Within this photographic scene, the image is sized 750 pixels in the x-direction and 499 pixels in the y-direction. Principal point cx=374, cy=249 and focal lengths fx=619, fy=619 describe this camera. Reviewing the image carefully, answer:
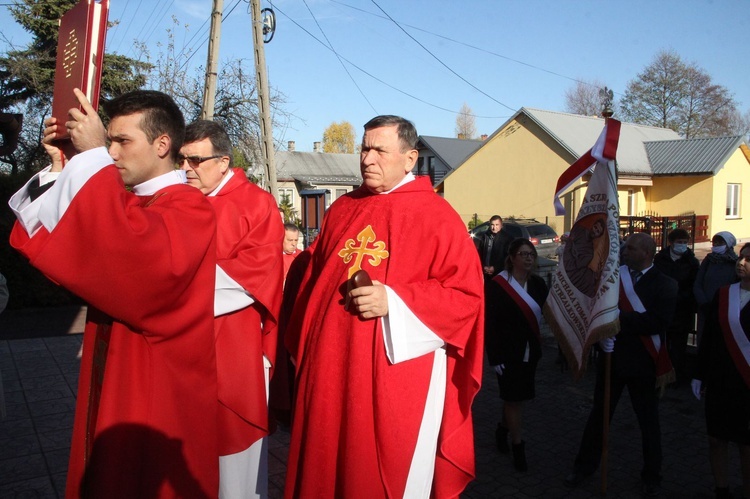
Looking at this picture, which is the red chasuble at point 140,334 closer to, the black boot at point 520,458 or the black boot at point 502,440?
the black boot at point 520,458

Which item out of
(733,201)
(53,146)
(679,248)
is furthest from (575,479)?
(733,201)

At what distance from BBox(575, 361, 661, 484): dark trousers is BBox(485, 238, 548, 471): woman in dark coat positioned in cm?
52

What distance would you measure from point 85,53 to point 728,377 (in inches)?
170

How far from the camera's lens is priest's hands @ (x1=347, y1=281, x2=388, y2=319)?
2.56 m

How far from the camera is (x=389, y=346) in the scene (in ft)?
8.91

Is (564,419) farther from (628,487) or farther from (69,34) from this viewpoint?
(69,34)

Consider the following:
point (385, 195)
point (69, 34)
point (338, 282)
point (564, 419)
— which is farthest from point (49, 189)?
point (564, 419)

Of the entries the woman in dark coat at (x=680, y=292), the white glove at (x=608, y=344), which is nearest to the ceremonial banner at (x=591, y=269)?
the white glove at (x=608, y=344)

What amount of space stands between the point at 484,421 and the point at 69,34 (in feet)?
17.4

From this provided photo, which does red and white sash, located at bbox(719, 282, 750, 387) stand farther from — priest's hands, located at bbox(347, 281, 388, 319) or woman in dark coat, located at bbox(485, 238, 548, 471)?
priest's hands, located at bbox(347, 281, 388, 319)

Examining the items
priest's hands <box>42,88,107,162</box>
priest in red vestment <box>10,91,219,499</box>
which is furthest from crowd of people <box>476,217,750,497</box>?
priest's hands <box>42,88,107,162</box>

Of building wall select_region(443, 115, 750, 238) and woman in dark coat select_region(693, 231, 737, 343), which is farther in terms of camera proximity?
building wall select_region(443, 115, 750, 238)

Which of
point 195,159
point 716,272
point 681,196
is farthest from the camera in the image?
point 681,196

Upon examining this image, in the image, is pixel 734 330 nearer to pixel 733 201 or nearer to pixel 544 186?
pixel 544 186
